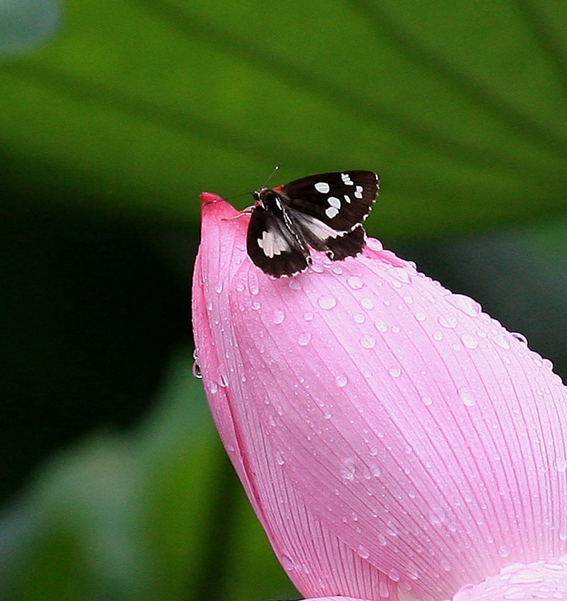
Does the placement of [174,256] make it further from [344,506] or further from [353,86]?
[344,506]

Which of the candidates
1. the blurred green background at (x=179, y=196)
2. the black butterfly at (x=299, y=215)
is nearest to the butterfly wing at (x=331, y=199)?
the black butterfly at (x=299, y=215)

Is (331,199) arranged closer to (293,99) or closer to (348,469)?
(348,469)

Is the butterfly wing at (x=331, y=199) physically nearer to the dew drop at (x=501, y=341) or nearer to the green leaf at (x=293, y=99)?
the dew drop at (x=501, y=341)

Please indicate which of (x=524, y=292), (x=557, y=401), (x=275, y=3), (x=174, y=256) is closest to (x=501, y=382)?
(x=557, y=401)

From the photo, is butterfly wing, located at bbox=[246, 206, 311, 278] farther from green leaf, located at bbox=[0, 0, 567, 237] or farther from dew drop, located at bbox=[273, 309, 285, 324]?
green leaf, located at bbox=[0, 0, 567, 237]

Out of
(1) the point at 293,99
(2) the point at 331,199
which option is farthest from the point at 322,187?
(1) the point at 293,99
